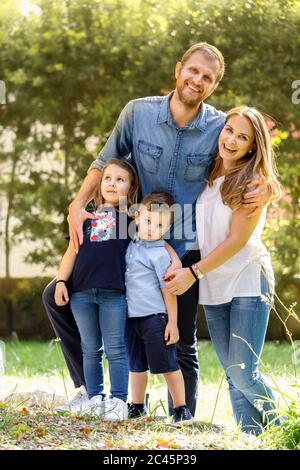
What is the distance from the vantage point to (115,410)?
3.90 metres

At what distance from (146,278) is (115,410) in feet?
1.86

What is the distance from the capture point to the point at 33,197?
7.67m

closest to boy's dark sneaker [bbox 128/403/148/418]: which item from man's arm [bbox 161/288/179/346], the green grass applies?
man's arm [bbox 161/288/179/346]

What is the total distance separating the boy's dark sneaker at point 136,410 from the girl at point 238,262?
40 centimetres

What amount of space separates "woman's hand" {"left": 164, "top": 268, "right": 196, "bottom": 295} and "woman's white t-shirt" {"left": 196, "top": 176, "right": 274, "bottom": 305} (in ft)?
0.39

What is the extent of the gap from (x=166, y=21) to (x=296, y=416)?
4349mm

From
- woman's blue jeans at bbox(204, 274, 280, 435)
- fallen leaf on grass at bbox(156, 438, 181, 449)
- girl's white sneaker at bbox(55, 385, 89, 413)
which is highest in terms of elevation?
woman's blue jeans at bbox(204, 274, 280, 435)

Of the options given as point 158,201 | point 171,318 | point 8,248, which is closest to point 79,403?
point 171,318

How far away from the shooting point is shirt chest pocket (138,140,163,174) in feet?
13.2

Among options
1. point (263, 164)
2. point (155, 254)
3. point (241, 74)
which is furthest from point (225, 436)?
point (241, 74)

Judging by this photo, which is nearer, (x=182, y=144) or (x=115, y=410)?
(x=115, y=410)

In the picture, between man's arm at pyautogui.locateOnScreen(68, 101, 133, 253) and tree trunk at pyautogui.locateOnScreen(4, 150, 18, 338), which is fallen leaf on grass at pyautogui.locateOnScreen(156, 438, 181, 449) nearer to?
man's arm at pyautogui.locateOnScreen(68, 101, 133, 253)

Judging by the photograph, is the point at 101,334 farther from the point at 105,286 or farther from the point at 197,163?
the point at 197,163
